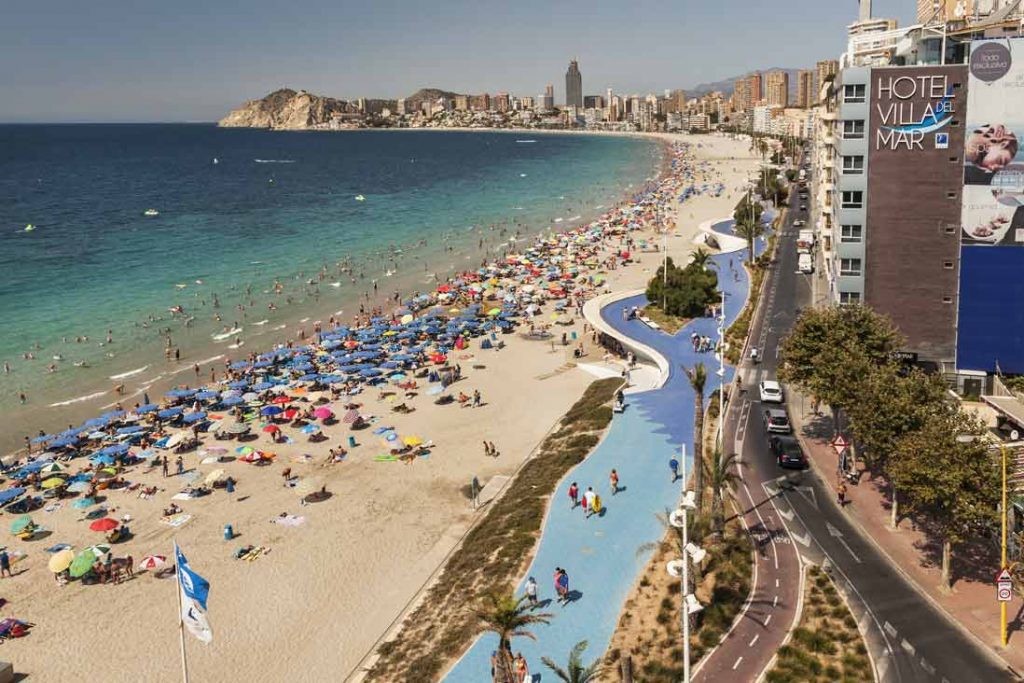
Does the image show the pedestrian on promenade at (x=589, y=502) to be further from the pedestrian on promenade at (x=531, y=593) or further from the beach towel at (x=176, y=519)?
the beach towel at (x=176, y=519)

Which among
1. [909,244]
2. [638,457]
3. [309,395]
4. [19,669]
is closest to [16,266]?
[309,395]

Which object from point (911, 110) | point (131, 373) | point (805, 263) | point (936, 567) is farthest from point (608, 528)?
point (805, 263)

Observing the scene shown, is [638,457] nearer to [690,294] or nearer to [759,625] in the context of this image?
[759,625]

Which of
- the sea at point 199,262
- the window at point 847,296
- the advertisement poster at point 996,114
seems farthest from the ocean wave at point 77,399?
the advertisement poster at point 996,114

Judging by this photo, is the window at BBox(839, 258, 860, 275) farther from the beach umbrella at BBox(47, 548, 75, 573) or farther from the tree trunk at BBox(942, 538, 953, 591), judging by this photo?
the beach umbrella at BBox(47, 548, 75, 573)

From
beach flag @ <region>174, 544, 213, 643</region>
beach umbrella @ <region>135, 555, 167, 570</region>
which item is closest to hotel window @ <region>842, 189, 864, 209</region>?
beach umbrella @ <region>135, 555, 167, 570</region>

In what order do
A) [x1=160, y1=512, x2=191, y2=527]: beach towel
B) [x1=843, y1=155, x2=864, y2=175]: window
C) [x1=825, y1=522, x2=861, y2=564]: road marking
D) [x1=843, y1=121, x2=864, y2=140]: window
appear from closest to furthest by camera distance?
[x1=825, y1=522, x2=861, y2=564]: road marking
[x1=160, y1=512, x2=191, y2=527]: beach towel
[x1=843, y1=121, x2=864, y2=140]: window
[x1=843, y1=155, x2=864, y2=175]: window
